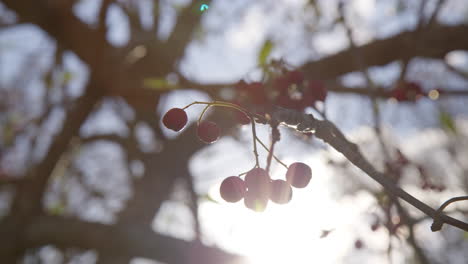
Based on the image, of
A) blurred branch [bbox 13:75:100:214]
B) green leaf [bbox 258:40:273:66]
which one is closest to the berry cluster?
green leaf [bbox 258:40:273:66]

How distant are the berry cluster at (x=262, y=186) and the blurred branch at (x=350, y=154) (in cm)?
24

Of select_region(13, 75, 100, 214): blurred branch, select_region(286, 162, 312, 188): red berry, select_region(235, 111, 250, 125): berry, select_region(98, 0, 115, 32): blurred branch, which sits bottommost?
select_region(286, 162, 312, 188): red berry

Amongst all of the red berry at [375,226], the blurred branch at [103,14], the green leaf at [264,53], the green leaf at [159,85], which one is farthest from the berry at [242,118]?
the blurred branch at [103,14]

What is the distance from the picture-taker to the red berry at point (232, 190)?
96cm

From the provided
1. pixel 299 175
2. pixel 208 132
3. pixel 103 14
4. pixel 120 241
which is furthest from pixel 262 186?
pixel 103 14

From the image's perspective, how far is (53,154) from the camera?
12.1 ft

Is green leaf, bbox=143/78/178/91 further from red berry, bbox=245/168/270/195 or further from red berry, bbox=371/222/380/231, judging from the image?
red berry, bbox=245/168/270/195

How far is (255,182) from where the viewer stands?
0.87 metres

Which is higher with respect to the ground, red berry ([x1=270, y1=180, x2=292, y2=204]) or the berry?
the berry

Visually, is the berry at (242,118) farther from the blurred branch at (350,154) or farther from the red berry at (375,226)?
the red berry at (375,226)

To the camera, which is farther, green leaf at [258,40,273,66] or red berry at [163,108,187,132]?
green leaf at [258,40,273,66]

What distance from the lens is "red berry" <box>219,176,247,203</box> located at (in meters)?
0.96

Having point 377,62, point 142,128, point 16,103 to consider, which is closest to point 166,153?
point 142,128

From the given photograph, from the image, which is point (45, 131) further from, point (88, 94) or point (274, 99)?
point (274, 99)
